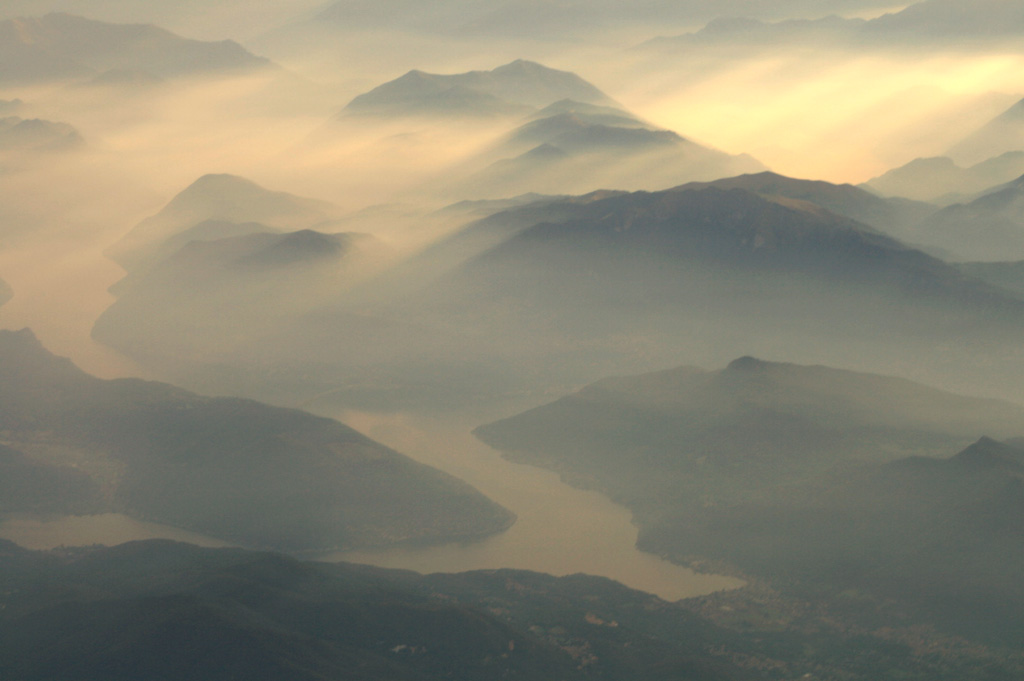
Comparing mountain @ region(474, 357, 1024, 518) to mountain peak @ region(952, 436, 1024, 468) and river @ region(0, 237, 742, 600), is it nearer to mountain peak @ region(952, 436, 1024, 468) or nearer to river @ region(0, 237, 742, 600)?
river @ region(0, 237, 742, 600)

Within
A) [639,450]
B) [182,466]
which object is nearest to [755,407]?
[639,450]

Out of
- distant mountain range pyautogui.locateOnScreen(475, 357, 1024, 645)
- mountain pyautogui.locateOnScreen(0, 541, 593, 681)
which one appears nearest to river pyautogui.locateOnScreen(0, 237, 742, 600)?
distant mountain range pyautogui.locateOnScreen(475, 357, 1024, 645)

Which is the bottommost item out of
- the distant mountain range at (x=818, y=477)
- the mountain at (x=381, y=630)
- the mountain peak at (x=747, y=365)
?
the mountain at (x=381, y=630)

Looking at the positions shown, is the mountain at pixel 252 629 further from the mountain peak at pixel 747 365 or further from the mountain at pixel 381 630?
the mountain peak at pixel 747 365

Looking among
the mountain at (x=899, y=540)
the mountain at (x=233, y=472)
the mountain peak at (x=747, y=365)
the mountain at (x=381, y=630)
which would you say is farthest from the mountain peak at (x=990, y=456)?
the mountain at (x=233, y=472)

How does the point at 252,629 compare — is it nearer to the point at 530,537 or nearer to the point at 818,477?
the point at 530,537

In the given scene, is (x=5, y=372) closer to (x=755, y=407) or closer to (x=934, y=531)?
(x=755, y=407)
